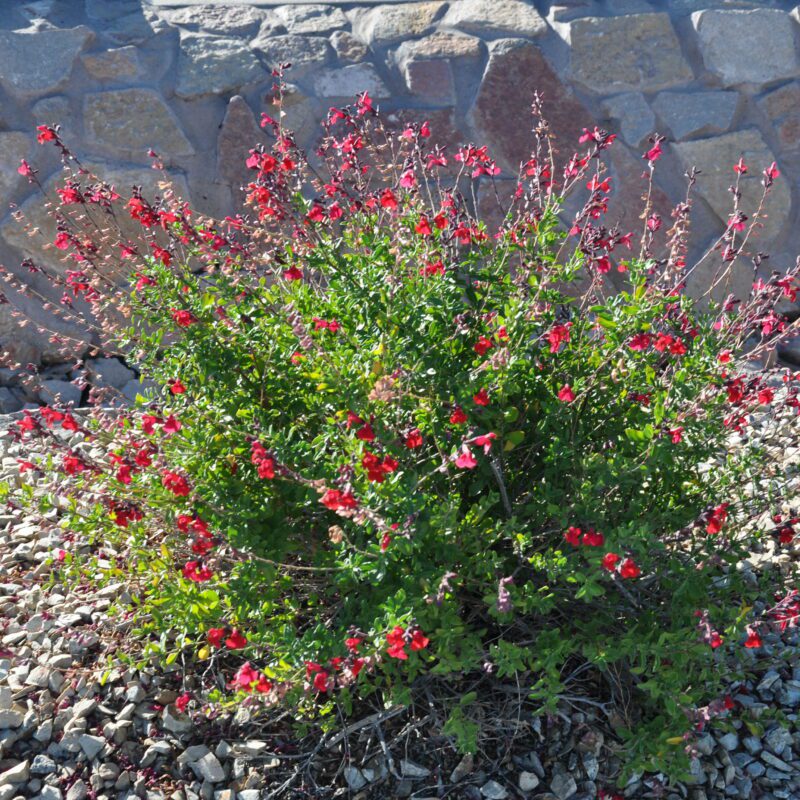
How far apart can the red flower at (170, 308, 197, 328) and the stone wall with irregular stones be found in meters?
2.34

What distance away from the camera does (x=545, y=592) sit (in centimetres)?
243

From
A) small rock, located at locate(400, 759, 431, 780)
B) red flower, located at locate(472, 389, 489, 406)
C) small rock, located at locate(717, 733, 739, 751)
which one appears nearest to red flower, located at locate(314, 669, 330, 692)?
small rock, located at locate(400, 759, 431, 780)

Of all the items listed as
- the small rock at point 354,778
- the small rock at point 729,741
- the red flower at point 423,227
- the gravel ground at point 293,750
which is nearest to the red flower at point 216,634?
the gravel ground at point 293,750

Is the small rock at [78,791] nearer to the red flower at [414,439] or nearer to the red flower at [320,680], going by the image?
the red flower at [320,680]

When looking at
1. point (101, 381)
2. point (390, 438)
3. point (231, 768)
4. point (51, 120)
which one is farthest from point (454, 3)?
point (231, 768)

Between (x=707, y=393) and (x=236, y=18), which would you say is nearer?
(x=707, y=393)

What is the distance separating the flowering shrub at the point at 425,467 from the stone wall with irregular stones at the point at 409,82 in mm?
2033

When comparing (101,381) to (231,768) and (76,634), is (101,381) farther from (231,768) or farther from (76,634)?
(231,768)

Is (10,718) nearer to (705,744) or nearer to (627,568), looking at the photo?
(627,568)

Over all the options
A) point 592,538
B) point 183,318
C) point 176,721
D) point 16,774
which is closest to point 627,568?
point 592,538

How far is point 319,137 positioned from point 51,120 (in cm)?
114

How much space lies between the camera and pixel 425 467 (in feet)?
7.89

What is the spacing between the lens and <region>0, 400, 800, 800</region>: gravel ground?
2.43m

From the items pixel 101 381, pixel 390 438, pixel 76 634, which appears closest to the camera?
pixel 390 438
